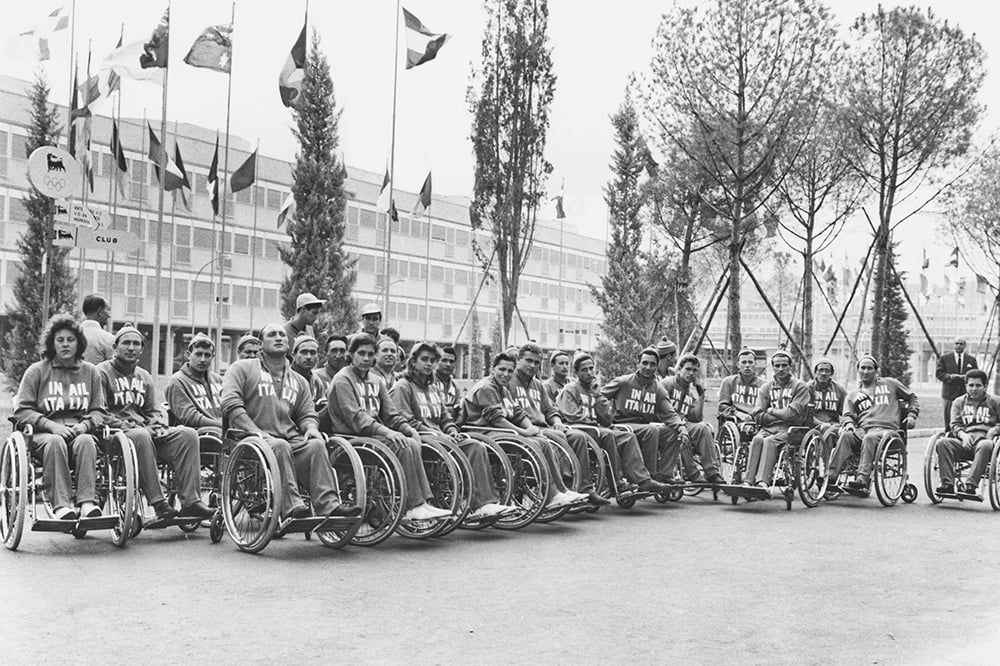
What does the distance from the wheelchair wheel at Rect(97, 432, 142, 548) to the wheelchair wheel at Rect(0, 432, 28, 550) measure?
0.54 meters

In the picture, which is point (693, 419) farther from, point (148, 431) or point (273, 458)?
point (148, 431)

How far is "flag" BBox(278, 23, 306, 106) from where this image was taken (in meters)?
21.0

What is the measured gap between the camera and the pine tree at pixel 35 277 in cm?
3173

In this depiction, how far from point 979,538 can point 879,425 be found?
2845mm

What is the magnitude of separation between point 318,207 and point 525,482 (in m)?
31.0

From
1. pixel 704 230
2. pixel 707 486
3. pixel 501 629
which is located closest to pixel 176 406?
pixel 501 629

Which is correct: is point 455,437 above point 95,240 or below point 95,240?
below

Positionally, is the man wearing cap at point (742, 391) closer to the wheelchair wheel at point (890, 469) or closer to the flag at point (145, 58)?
the wheelchair wheel at point (890, 469)

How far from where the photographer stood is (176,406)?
32.1 feet

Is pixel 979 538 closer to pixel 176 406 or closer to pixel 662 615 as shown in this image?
pixel 662 615

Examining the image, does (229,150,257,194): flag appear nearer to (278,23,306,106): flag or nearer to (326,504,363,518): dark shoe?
(278,23,306,106): flag

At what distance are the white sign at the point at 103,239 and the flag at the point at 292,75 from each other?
29.6 feet

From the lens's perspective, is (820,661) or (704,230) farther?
(704,230)

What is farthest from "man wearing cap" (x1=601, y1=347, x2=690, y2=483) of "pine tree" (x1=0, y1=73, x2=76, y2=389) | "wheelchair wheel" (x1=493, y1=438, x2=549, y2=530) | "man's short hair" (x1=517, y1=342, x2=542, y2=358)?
"pine tree" (x1=0, y1=73, x2=76, y2=389)
